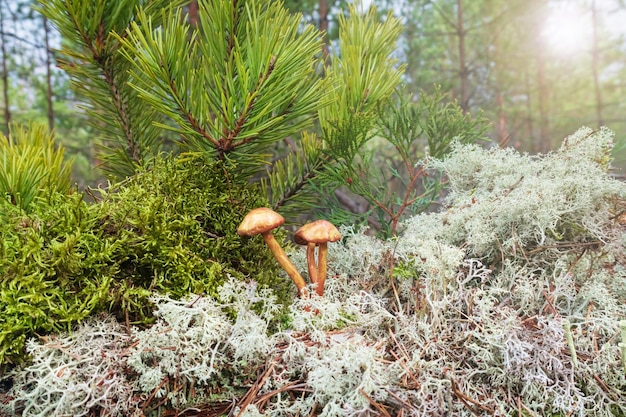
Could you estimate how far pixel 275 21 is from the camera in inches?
34.3

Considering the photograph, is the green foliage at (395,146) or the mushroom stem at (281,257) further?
the green foliage at (395,146)

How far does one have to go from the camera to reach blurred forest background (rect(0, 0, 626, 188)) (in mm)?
4387

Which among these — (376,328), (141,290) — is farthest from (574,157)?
(141,290)

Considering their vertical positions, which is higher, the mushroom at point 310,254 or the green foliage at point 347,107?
the green foliage at point 347,107

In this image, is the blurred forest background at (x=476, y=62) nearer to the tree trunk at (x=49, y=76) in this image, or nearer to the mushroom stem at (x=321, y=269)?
the tree trunk at (x=49, y=76)

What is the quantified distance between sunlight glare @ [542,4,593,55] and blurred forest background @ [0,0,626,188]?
0.07 feet

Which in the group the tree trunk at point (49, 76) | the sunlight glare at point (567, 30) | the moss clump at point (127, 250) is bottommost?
the moss clump at point (127, 250)

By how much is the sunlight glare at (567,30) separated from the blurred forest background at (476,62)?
2 cm

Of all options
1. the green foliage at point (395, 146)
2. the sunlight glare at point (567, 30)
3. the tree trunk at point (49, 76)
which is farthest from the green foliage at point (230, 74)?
the sunlight glare at point (567, 30)

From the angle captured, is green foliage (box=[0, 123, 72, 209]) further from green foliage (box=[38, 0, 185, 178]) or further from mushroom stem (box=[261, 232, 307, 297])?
mushroom stem (box=[261, 232, 307, 297])

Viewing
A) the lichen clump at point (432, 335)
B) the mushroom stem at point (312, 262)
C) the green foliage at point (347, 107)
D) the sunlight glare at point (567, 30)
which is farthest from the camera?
the sunlight glare at point (567, 30)

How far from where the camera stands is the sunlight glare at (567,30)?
739cm

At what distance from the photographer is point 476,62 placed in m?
7.69

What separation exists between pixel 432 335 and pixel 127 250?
24.8 inches
